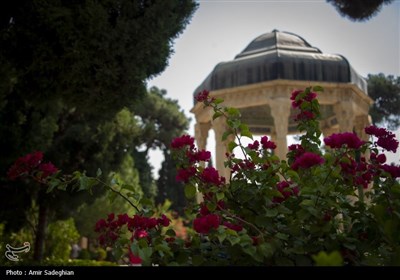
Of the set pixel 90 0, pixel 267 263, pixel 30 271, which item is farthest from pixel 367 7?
pixel 30 271

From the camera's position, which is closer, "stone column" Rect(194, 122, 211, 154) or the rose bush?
the rose bush

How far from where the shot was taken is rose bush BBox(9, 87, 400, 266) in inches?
86.5

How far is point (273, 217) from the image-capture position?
2.51m

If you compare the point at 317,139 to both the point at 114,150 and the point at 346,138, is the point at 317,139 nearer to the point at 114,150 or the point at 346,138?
the point at 346,138

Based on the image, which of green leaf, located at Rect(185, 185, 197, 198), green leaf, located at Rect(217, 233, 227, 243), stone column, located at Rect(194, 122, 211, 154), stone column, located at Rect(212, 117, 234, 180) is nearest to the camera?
green leaf, located at Rect(217, 233, 227, 243)

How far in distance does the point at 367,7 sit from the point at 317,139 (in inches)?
227

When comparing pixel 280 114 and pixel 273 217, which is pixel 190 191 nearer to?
pixel 273 217

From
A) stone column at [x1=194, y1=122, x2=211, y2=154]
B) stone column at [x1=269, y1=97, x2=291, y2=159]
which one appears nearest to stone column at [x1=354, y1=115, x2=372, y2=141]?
stone column at [x1=269, y1=97, x2=291, y2=159]

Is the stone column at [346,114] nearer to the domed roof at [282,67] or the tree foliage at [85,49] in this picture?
the domed roof at [282,67]

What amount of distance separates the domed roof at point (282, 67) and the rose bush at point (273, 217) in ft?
31.4

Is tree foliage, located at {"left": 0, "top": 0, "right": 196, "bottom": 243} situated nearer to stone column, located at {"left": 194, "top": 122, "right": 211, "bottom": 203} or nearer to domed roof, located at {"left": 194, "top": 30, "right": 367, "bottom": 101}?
domed roof, located at {"left": 194, "top": 30, "right": 367, "bottom": 101}

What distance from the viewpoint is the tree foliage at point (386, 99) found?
100 feet

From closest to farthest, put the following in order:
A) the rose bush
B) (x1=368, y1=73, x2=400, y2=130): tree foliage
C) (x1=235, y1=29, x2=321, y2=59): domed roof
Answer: the rose bush, (x1=235, y1=29, x2=321, y2=59): domed roof, (x1=368, y1=73, x2=400, y2=130): tree foliage

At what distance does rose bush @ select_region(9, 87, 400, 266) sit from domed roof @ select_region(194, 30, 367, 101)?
9.57m
